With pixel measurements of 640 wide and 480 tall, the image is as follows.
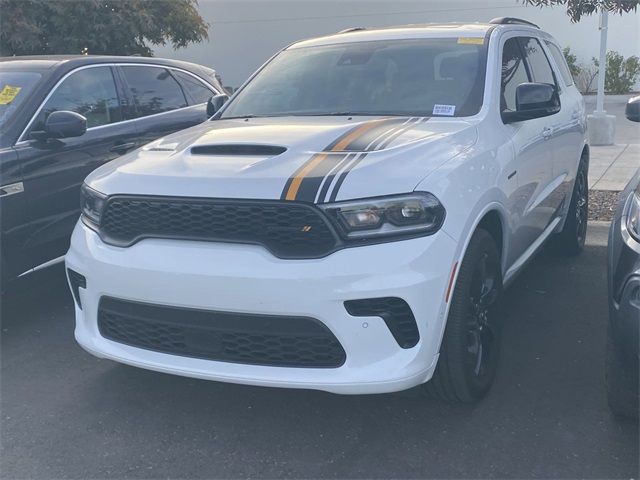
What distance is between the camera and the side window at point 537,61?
4703mm

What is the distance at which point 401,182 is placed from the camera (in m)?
2.86

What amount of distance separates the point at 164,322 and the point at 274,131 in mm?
1126

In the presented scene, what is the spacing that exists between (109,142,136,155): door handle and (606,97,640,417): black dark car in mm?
3549

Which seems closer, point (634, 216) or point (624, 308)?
point (624, 308)

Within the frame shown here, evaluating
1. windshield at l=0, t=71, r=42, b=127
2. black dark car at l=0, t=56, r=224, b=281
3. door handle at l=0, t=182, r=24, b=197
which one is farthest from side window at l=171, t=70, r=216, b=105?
door handle at l=0, t=182, r=24, b=197

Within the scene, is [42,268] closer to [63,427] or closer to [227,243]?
[63,427]

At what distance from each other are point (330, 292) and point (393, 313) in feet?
0.86

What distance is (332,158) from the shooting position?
305cm

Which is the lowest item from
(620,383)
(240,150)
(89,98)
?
(620,383)

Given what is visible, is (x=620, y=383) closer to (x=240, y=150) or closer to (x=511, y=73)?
(x=240, y=150)

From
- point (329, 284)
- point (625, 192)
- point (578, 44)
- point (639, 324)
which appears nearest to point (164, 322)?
point (329, 284)

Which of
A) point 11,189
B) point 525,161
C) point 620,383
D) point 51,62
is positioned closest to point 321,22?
point 51,62

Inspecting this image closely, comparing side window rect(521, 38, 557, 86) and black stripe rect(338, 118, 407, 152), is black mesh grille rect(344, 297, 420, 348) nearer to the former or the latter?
black stripe rect(338, 118, 407, 152)

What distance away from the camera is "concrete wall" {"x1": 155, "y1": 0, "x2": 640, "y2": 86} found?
699 inches
